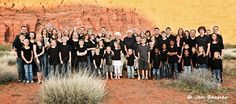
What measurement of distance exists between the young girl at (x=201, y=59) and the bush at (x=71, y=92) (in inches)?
176

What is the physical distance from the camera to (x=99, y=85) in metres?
10.5

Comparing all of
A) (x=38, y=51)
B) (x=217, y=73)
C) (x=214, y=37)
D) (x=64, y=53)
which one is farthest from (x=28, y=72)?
(x=217, y=73)

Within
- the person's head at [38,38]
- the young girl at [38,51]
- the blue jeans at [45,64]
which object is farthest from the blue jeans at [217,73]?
the person's head at [38,38]

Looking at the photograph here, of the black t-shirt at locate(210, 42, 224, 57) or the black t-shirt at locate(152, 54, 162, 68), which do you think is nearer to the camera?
the black t-shirt at locate(210, 42, 224, 57)

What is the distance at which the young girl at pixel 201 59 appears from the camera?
44.6 ft

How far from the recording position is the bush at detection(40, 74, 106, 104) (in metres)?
9.67

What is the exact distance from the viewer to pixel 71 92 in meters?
9.77

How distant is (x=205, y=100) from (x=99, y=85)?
103 inches

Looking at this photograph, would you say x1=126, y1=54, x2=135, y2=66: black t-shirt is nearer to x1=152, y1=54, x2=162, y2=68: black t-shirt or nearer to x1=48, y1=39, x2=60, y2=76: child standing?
x1=152, y1=54, x2=162, y2=68: black t-shirt

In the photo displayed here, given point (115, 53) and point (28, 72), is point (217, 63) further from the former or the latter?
point (28, 72)

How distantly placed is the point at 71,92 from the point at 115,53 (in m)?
4.78

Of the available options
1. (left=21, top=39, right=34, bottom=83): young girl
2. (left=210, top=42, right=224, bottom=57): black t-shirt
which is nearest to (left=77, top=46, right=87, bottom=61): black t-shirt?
(left=21, top=39, right=34, bottom=83): young girl

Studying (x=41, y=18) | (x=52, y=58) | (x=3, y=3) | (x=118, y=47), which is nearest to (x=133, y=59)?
(x=118, y=47)

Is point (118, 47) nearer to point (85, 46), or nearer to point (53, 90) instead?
point (85, 46)
